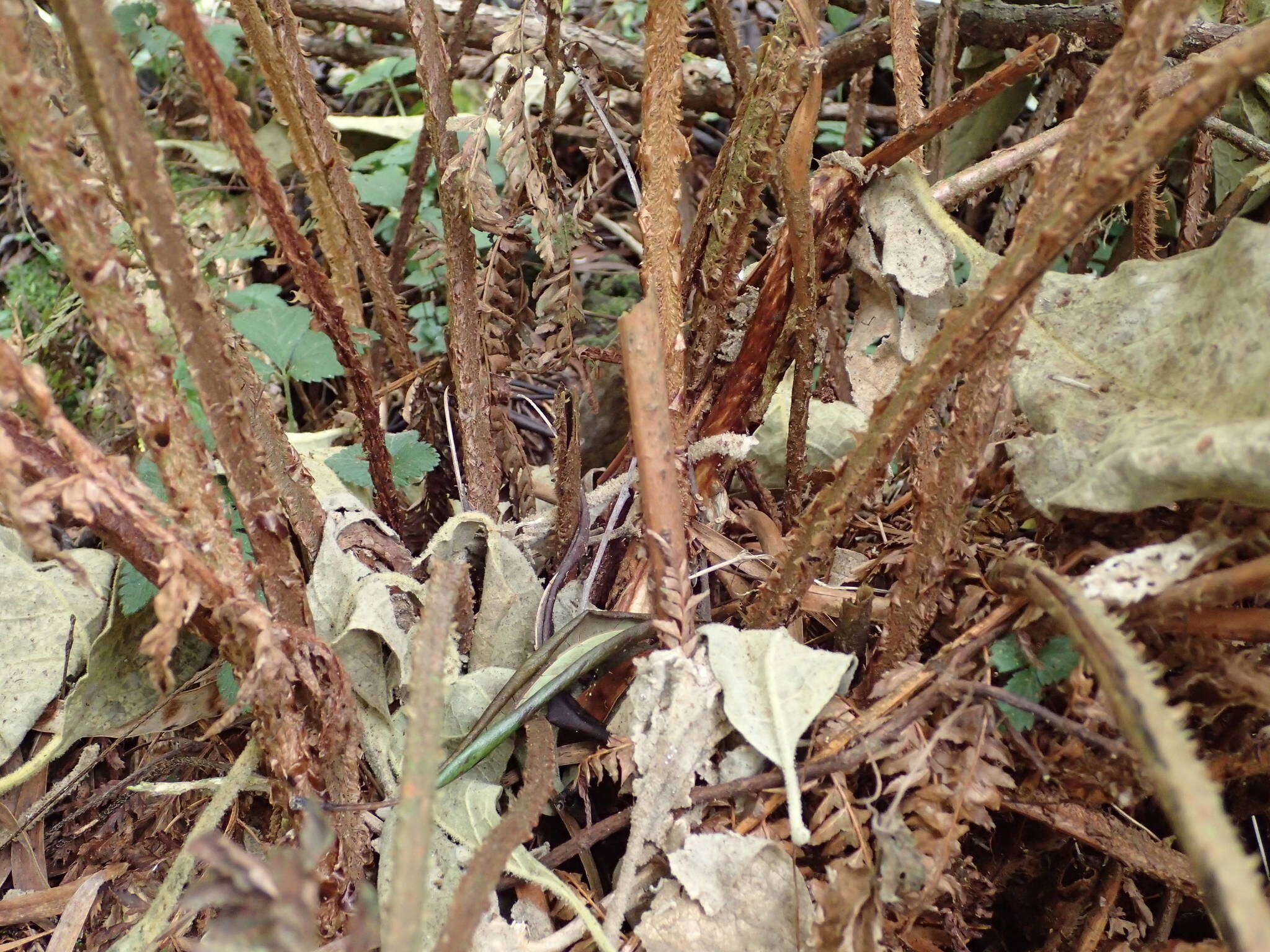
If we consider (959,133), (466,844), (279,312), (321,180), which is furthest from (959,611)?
(959,133)

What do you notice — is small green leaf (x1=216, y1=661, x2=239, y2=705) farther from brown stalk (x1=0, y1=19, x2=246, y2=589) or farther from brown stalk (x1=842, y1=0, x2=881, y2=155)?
brown stalk (x1=842, y1=0, x2=881, y2=155)

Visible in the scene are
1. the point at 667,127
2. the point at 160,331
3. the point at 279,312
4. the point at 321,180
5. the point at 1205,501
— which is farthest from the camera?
the point at 160,331

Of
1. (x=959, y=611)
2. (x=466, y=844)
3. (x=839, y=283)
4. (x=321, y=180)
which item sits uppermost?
→ (x=321, y=180)

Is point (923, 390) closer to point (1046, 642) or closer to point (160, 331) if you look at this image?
point (1046, 642)

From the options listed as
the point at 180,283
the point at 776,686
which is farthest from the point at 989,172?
the point at 180,283

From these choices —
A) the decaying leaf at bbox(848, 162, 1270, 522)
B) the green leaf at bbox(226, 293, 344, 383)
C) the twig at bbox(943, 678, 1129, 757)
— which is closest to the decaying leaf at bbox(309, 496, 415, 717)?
the green leaf at bbox(226, 293, 344, 383)

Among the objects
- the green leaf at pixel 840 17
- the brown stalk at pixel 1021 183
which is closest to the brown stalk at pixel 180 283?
the brown stalk at pixel 1021 183

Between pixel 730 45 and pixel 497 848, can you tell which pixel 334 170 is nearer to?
pixel 730 45
